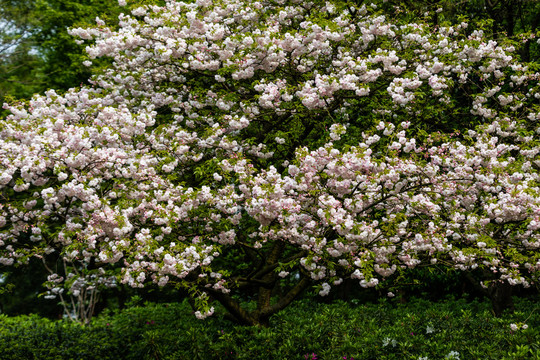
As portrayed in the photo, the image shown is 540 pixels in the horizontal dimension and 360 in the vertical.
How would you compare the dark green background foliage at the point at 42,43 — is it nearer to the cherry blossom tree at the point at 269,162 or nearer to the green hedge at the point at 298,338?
the cherry blossom tree at the point at 269,162

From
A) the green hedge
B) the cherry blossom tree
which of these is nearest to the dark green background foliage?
the cherry blossom tree

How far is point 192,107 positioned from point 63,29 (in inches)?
588

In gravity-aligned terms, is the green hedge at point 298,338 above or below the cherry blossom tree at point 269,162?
below

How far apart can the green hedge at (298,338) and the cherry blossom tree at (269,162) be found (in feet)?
2.43

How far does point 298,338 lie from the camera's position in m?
7.05

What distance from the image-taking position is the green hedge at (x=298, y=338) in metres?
6.14

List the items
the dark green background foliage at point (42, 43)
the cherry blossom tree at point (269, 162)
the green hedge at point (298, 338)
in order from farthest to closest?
the dark green background foliage at point (42, 43)
the cherry blossom tree at point (269, 162)
the green hedge at point (298, 338)

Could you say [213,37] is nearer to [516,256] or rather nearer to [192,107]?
[192,107]

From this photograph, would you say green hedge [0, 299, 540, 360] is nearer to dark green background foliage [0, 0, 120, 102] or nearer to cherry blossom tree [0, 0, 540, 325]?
cherry blossom tree [0, 0, 540, 325]

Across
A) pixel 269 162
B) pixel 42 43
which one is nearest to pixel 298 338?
pixel 269 162

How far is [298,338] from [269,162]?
13.5 feet

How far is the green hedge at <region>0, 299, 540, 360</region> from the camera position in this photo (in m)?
6.14

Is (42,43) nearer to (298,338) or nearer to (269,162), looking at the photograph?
(269,162)

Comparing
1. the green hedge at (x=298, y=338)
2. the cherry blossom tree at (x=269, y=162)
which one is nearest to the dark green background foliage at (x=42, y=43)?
the cherry blossom tree at (x=269, y=162)
